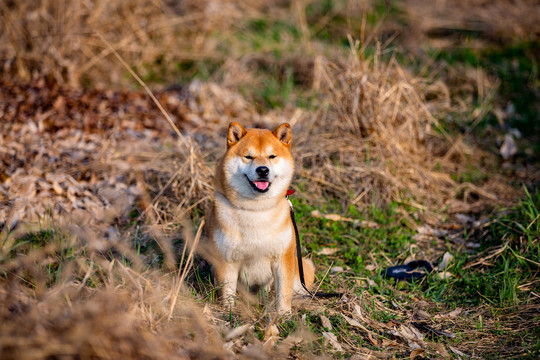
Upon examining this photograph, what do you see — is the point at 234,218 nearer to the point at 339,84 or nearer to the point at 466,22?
the point at 339,84

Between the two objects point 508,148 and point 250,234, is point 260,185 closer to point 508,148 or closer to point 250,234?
point 250,234

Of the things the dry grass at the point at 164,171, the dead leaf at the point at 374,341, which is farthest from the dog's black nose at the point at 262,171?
the dead leaf at the point at 374,341

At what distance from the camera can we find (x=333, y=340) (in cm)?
324

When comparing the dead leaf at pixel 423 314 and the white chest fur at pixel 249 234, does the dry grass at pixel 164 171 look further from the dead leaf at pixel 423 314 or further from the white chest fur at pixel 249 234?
the white chest fur at pixel 249 234

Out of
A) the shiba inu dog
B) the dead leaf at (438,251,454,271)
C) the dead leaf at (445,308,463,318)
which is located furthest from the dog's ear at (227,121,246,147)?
the dead leaf at (438,251,454,271)

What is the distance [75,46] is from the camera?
7.34 m

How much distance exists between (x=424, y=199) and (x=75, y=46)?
5837mm

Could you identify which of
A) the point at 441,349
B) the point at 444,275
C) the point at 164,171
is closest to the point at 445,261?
the point at 444,275

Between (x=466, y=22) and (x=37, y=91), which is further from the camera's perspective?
(x=466, y=22)

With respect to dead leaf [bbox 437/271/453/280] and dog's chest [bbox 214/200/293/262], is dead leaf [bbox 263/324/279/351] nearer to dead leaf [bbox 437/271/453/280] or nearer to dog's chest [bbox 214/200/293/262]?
dog's chest [bbox 214/200/293/262]

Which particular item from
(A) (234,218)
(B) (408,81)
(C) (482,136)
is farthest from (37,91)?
(C) (482,136)

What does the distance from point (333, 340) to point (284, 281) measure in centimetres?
56

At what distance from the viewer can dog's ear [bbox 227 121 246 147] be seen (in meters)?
3.51

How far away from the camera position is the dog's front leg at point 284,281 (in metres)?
3.47
